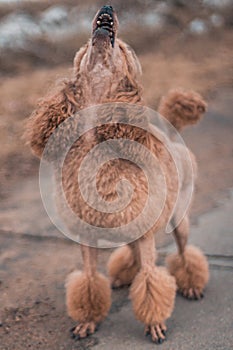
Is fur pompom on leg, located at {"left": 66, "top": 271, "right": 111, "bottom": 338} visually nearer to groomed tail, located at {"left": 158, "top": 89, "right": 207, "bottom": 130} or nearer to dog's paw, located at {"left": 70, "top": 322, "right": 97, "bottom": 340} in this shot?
dog's paw, located at {"left": 70, "top": 322, "right": 97, "bottom": 340}

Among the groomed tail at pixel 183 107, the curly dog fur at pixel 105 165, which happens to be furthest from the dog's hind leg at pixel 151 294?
the groomed tail at pixel 183 107

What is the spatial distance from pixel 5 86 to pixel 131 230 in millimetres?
5712

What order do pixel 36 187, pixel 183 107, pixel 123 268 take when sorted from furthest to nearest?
pixel 36 187
pixel 123 268
pixel 183 107

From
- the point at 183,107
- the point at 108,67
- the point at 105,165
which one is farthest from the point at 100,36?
→ the point at 183,107

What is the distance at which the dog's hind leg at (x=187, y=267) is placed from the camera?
353 cm

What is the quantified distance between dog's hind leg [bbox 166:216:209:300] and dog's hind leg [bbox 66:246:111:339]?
22.1 inches

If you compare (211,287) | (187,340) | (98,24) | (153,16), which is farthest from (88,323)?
(153,16)

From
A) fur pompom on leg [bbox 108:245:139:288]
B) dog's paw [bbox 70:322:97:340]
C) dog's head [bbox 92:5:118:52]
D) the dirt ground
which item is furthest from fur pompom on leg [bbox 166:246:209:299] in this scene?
dog's head [bbox 92:5:118:52]

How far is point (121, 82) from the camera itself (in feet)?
9.06

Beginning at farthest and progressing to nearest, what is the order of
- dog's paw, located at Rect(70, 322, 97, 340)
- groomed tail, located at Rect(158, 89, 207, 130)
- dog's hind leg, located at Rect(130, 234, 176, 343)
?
groomed tail, located at Rect(158, 89, 207, 130) < dog's paw, located at Rect(70, 322, 97, 340) < dog's hind leg, located at Rect(130, 234, 176, 343)

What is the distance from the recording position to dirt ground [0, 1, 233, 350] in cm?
332

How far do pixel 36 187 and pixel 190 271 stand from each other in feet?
7.39

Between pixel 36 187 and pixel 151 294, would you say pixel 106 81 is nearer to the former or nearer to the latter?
pixel 151 294

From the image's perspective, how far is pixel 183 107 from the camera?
136 inches
